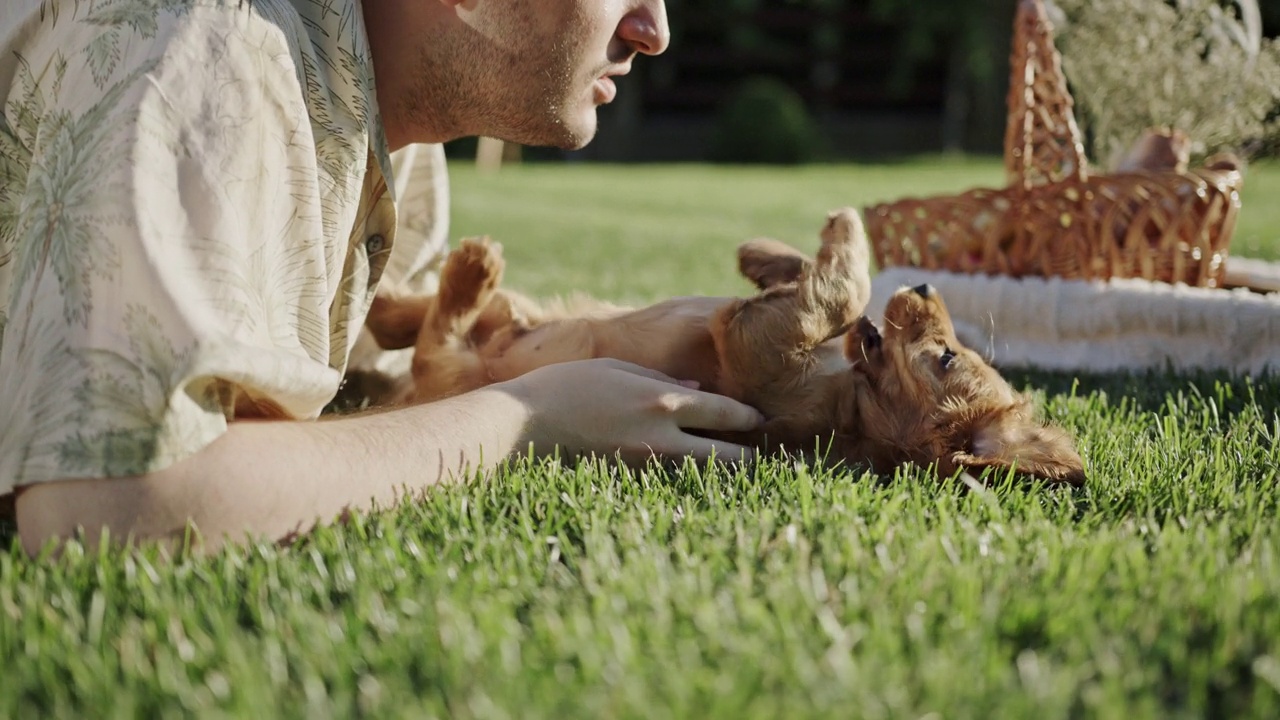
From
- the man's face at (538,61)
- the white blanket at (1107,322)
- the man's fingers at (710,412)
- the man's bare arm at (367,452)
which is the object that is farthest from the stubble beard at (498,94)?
the white blanket at (1107,322)

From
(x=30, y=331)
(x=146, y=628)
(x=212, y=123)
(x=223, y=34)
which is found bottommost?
(x=146, y=628)

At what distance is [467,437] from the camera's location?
199 cm

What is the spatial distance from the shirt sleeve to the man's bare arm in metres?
0.04

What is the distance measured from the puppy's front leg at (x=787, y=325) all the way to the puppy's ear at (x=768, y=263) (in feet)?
0.83

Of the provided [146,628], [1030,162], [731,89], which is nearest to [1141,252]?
[1030,162]

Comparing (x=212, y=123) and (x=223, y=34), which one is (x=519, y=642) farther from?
(x=223, y=34)

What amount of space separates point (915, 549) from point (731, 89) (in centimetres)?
2362

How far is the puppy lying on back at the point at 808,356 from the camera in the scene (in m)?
2.40

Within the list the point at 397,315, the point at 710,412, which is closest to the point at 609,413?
the point at 710,412

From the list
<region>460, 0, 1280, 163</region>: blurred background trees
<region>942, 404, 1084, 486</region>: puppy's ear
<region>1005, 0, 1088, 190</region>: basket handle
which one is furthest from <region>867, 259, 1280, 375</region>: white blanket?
<region>460, 0, 1280, 163</region>: blurred background trees

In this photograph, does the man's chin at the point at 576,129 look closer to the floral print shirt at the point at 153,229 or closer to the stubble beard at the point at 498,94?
the stubble beard at the point at 498,94

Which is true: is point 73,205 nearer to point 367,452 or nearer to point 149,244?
point 149,244

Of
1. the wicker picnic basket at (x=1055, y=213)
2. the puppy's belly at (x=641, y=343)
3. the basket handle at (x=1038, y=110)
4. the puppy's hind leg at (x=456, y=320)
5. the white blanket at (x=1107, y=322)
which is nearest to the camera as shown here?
the puppy's belly at (x=641, y=343)

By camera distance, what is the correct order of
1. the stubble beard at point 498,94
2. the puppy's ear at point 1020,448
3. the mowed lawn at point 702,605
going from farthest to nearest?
→ the stubble beard at point 498,94
the puppy's ear at point 1020,448
the mowed lawn at point 702,605
